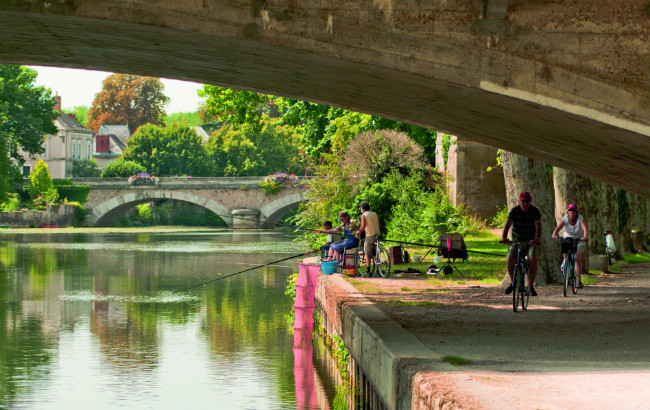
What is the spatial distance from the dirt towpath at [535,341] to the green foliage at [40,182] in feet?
181

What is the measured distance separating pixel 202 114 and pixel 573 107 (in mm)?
92216

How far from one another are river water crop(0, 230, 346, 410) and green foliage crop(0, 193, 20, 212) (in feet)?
124

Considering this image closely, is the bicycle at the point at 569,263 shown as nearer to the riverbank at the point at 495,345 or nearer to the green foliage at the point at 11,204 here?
the riverbank at the point at 495,345

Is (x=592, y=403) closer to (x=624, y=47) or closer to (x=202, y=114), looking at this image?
(x=624, y=47)

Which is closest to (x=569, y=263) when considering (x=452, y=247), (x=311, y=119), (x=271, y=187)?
(x=452, y=247)

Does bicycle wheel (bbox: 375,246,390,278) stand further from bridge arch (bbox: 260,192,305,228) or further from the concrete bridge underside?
bridge arch (bbox: 260,192,305,228)

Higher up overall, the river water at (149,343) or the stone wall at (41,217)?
the stone wall at (41,217)

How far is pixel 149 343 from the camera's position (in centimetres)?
1297

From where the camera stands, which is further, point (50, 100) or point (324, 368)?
point (50, 100)

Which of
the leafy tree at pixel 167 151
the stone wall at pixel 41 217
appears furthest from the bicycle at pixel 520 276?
the leafy tree at pixel 167 151

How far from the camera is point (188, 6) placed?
667cm

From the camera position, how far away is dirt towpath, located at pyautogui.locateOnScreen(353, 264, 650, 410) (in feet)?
19.1

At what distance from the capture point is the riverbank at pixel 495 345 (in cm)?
589

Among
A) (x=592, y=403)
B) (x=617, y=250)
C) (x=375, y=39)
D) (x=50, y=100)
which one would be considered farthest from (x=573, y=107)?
(x=50, y=100)
